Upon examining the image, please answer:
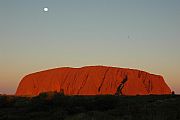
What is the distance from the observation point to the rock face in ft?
475

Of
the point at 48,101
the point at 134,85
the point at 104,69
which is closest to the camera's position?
the point at 48,101

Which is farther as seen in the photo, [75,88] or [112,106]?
[75,88]

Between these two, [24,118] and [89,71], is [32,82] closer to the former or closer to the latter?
[89,71]

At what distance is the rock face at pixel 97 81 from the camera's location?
144750mm

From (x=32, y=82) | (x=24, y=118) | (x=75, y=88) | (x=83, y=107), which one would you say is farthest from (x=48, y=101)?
(x=32, y=82)

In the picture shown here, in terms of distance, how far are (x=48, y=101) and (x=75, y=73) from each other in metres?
122

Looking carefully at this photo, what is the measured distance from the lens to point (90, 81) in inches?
5950

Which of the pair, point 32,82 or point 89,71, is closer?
point 89,71

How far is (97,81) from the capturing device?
15062 centimetres

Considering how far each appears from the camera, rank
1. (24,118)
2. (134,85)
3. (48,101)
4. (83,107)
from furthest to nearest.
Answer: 1. (134,85)
2. (48,101)
3. (83,107)
4. (24,118)

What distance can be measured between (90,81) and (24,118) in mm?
122197

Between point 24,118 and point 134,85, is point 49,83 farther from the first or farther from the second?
point 24,118

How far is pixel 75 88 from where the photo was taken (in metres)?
156

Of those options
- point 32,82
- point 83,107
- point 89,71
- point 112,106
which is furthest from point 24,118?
point 32,82
